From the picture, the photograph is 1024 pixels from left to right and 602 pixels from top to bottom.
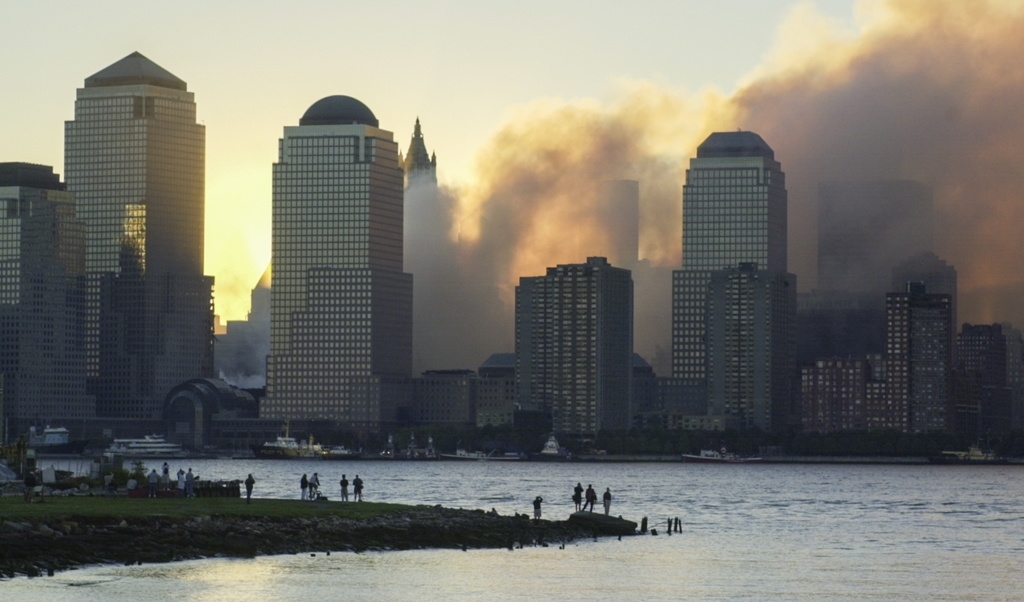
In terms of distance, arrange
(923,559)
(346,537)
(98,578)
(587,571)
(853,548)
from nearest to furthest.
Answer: (98,578) < (587,571) < (346,537) < (923,559) < (853,548)

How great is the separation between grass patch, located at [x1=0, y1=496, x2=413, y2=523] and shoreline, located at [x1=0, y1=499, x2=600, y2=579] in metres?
0.13

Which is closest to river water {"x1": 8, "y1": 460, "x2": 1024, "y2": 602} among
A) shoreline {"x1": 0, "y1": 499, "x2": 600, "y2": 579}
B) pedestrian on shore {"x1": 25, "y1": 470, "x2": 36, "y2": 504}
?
shoreline {"x1": 0, "y1": 499, "x2": 600, "y2": 579}

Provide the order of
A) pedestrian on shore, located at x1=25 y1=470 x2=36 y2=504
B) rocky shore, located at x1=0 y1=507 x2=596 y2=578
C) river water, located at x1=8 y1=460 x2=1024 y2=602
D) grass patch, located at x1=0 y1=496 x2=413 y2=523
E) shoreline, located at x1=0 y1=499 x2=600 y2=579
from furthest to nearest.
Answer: pedestrian on shore, located at x1=25 y1=470 x2=36 y2=504
grass patch, located at x1=0 y1=496 x2=413 y2=523
shoreline, located at x1=0 y1=499 x2=600 y2=579
rocky shore, located at x1=0 y1=507 x2=596 y2=578
river water, located at x1=8 y1=460 x2=1024 y2=602

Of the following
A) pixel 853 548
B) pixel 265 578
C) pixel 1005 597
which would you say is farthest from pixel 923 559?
pixel 265 578

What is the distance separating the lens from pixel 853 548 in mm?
142500

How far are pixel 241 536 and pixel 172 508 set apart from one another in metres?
7.65

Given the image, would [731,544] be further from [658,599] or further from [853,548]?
[658,599]

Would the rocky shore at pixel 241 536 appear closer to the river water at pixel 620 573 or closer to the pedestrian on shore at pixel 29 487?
the river water at pixel 620 573

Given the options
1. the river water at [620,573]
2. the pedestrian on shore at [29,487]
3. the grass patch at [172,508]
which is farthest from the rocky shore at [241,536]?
the pedestrian on shore at [29,487]

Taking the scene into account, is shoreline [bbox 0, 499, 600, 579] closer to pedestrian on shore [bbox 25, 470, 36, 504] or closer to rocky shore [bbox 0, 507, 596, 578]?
rocky shore [bbox 0, 507, 596, 578]

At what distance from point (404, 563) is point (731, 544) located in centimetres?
3259

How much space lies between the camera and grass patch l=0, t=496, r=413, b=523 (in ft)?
380

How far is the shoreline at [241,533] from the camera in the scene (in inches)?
4333

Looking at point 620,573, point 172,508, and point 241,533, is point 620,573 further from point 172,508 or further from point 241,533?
point 172,508
